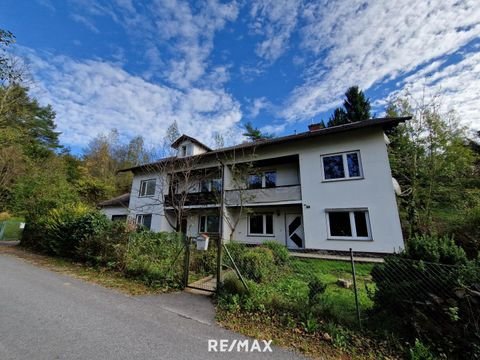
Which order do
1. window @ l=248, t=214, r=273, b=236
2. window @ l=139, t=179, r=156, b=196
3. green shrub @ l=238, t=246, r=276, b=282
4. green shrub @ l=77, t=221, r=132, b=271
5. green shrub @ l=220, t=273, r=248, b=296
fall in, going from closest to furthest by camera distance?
green shrub @ l=220, t=273, r=248, b=296 → green shrub @ l=238, t=246, r=276, b=282 → green shrub @ l=77, t=221, r=132, b=271 → window @ l=248, t=214, r=273, b=236 → window @ l=139, t=179, r=156, b=196

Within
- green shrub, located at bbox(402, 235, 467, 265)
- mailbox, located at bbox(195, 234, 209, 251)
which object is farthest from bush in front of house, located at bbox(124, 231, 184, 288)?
green shrub, located at bbox(402, 235, 467, 265)

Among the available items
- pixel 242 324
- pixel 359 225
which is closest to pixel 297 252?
pixel 359 225

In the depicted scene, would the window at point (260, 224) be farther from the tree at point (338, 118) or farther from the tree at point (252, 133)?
the tree at point (338, 118)

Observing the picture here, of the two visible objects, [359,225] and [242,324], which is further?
[359,225]

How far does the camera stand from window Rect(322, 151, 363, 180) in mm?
11794

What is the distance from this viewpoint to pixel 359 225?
1116cm

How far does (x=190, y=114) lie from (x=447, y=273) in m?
15.8

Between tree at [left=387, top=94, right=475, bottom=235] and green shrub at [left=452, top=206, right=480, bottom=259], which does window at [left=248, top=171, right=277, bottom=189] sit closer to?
tree at [left=387, top=94, right=475, bottom=235]

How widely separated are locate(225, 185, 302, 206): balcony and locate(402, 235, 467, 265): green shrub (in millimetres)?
8410

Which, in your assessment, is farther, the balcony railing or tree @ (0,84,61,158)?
tree @ (0,84,61,158)

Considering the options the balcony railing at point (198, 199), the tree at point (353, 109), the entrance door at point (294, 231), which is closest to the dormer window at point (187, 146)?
the balcony railing at point (198, 199)

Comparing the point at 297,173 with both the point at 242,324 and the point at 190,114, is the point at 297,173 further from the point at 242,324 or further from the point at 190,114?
the point at 242,324

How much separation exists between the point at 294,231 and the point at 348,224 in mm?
3576

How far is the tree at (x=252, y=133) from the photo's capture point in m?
32.4
